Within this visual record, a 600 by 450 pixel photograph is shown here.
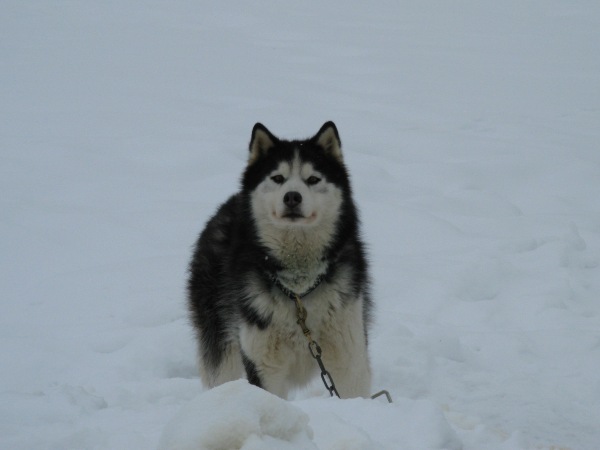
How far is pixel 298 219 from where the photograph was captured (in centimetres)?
364

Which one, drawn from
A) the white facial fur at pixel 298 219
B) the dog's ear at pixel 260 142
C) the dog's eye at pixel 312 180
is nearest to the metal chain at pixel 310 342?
the white facial fur at pixel 298 219

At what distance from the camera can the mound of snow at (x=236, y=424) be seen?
196cm

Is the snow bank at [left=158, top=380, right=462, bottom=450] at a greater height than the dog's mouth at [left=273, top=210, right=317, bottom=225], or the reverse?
the dog's mouth at [left=273, top=210, right=317, bottom=225]

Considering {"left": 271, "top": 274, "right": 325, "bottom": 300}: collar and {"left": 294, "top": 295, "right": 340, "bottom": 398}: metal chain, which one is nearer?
{"left": 294, "top": 295, "right": 340, "bottom": 398}: metal chain

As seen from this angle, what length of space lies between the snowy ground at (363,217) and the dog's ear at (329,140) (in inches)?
61.2

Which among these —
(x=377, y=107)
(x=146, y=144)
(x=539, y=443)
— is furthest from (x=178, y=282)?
(x=377, y=107)

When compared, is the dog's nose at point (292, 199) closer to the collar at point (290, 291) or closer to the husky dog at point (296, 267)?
the husky dog at point (296, 267)

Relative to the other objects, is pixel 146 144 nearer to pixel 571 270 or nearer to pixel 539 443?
pixel 571 270

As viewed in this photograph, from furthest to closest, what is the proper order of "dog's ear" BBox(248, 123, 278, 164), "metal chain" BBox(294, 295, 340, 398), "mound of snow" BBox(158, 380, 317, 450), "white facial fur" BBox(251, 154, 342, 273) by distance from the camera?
"dog's ear" BBox(248, 123, 278, 164), "white facial fur" BBox(251, 154, 342, 273), "metal chain" BBox(294, 295, 340, 398), "mound of snow" BBox(158, 380, 317, 450)

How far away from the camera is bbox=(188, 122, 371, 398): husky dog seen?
12.0 feet

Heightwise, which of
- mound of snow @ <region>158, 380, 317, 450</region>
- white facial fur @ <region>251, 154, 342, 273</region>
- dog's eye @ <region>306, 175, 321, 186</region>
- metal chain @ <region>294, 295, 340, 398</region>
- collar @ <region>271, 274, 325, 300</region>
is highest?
dog's eye @ <region>306, 175, 321, 186</region>

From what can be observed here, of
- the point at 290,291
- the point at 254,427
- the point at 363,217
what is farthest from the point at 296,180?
the point at 363,217

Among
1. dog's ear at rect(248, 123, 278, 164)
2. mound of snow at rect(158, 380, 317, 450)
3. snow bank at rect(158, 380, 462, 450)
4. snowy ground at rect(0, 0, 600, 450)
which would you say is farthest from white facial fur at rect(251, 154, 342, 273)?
mound of snow at rect(158, 380, 317, 450)

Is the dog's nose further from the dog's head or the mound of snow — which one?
the mound of snow
